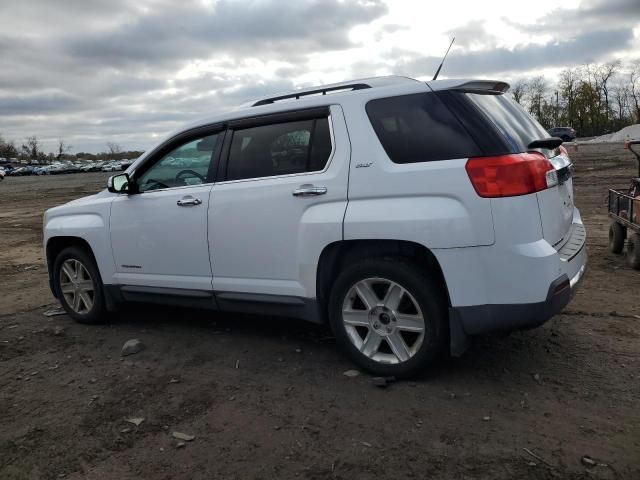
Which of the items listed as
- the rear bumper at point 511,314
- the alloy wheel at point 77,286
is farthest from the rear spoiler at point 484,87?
the alloy wheel at point 77,286

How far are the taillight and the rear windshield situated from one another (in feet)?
0.51

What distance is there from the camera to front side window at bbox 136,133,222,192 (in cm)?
458

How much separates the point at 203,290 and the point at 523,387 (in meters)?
2.51

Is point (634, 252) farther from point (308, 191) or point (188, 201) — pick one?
point (188, 201)

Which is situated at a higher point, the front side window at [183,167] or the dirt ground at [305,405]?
the front side window at [183,167]

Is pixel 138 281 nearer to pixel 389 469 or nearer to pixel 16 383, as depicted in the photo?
pixel 16 383

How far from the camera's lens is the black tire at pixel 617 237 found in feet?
23.2

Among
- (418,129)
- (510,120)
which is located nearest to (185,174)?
(418,129)

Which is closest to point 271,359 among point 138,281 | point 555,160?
point 138,281

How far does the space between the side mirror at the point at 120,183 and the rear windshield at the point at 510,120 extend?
3044mm

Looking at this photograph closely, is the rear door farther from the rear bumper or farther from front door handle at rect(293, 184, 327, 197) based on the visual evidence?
the rear bumper

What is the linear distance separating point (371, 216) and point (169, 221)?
1895 millimetres

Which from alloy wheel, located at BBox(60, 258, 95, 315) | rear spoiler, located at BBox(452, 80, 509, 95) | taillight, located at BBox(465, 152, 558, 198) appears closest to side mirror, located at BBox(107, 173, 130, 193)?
alloy wheel, located at BBox(60, 258, 95, 315)

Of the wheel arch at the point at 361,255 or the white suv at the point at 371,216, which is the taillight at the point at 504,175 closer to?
the white suv at the point at 371,216
